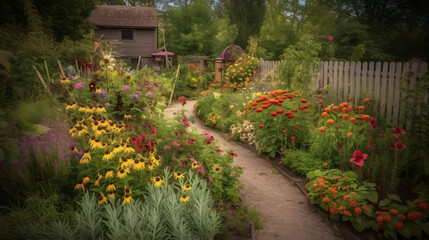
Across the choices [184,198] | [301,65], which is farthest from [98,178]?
[301,65]

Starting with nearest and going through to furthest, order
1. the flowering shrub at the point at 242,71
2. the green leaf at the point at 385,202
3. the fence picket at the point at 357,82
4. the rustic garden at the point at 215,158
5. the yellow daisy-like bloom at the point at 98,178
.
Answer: the rustic garden at the point at 215,158 → the yellow daisy-like bloom at the point at 98,178 → the green leaf at the point at 385,202 → the fence picket at the point at 357,82 → the flowering shrub at the point at 242,71

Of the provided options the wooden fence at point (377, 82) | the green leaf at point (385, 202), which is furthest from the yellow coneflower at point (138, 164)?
the wooden fence at point (377, 82)

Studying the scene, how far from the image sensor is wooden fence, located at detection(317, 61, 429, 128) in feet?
19.3

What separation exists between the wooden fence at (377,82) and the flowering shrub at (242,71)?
15.7ft

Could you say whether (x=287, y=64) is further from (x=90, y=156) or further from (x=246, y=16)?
(x=246, y=16)

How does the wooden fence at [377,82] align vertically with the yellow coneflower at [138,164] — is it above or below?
above

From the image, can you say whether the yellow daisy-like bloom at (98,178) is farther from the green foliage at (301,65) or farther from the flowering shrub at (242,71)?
the flowering shrub at (242,71)

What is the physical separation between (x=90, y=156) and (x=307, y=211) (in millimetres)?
2855

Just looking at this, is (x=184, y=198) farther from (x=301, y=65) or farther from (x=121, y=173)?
(x=301, y=65)

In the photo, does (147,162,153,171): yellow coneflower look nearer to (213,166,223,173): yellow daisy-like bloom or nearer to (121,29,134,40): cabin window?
(213,166,223,173): yellow daisy-like bloom

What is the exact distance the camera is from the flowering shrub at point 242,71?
510 inches

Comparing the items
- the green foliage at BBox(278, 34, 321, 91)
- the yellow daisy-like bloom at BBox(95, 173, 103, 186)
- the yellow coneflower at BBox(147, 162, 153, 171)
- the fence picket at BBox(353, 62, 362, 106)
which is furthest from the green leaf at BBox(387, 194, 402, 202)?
the green foliage at BBox(278, 34, 321, 91)

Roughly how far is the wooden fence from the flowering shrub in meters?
4.79

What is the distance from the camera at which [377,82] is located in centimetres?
670
